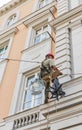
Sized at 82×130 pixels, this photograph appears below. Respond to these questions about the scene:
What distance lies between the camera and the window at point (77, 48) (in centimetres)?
1108

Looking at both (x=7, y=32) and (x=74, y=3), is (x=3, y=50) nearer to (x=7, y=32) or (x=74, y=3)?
(x=7, y=32)

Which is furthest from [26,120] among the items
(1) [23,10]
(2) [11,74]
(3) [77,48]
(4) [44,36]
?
(1) [23,10]

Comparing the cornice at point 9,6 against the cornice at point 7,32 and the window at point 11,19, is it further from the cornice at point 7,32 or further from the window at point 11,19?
the cornice at point 7,32

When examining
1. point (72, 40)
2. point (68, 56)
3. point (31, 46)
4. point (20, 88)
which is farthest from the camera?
point (31, 46)

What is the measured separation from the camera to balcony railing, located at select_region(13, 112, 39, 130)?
1106 centimetres

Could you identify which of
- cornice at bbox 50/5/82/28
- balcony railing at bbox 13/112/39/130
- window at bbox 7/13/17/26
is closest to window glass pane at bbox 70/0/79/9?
cornice at bbox 50/5/82/28

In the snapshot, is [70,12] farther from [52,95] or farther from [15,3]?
[15,3]

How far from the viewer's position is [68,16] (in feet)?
45.4

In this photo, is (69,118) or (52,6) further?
(52,6)

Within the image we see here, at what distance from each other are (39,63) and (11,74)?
6.61 ft

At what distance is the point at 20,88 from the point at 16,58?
9.58ft

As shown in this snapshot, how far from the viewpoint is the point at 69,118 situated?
8.94 m

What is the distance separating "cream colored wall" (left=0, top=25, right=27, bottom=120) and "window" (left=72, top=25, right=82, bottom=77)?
4.05 m

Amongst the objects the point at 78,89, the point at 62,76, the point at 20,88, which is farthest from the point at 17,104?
the point at 78,89
